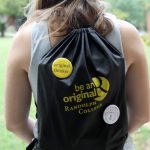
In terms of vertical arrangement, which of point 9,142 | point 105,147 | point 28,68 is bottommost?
point 9,142

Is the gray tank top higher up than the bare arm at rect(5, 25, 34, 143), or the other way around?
the gray tank top

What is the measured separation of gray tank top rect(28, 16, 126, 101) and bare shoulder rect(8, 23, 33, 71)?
1 centimetres

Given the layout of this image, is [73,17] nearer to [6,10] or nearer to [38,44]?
[38,44]

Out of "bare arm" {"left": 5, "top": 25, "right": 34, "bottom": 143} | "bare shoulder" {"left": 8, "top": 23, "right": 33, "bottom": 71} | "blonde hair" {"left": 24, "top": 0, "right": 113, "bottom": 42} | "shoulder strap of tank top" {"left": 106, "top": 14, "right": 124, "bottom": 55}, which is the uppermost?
"blonde hair" {"left": 24, "top": 0, "right": 113, "bottom": 42}

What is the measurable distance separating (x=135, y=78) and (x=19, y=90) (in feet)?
0.82

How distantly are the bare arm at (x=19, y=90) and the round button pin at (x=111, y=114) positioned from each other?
18 centimetres

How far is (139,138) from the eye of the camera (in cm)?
234

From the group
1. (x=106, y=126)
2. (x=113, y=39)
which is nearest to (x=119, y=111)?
(x=106, y=126)

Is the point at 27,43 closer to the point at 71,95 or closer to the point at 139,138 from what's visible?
the point at 71,95

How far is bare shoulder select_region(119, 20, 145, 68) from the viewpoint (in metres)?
0.72

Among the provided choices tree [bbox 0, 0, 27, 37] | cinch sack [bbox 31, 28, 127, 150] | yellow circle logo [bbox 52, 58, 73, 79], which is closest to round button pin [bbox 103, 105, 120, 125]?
cinch sack [bbox 31, 28, 127, 150]

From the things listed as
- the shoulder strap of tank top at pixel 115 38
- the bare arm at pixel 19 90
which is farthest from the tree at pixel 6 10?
the shoulder strap of tank top at pixel 115 38

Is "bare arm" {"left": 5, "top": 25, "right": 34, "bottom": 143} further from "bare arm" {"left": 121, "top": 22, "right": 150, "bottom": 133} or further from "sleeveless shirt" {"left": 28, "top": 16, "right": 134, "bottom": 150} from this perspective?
"bare arm" {"left": 121, "top": 22, "right": 150, "bottom": 133}

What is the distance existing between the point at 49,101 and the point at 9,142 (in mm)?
1758
